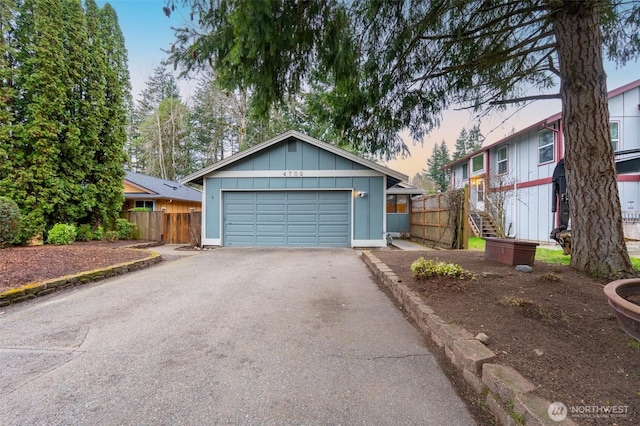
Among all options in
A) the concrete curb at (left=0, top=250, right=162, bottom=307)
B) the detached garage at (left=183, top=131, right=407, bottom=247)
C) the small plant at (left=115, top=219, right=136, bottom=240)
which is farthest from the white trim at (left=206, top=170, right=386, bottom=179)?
the concrete curb at (left=0, top=250, right=162, bottom=307)

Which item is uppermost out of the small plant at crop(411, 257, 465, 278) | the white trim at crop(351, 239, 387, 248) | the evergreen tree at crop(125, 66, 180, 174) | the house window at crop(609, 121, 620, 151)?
the evergreen tree at crop(125, 66, 180, 174)

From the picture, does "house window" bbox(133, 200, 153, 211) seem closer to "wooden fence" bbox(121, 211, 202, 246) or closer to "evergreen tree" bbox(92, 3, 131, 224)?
"wooden fence" bbox(121, 211, 202, 246)

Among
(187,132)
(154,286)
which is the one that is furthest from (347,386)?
(187,132)

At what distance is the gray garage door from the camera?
33.7 feet

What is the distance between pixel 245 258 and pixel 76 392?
19.8 ft

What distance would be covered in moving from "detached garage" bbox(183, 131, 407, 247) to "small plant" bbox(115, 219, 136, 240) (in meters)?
3.67

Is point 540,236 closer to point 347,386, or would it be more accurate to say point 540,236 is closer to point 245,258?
point 245,258

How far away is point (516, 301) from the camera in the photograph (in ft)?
10.3

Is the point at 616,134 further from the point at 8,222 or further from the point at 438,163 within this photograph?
the point at 438,163

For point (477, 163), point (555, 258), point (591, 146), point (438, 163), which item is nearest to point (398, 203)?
point (477, 163)

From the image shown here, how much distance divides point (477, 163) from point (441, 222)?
10.1 m

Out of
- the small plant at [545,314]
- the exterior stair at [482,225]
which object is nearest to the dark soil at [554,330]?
the small plant at [545,314]

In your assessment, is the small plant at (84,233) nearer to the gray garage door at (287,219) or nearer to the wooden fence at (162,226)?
the wooden fence at (162,226)

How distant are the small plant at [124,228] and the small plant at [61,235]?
2132mm
